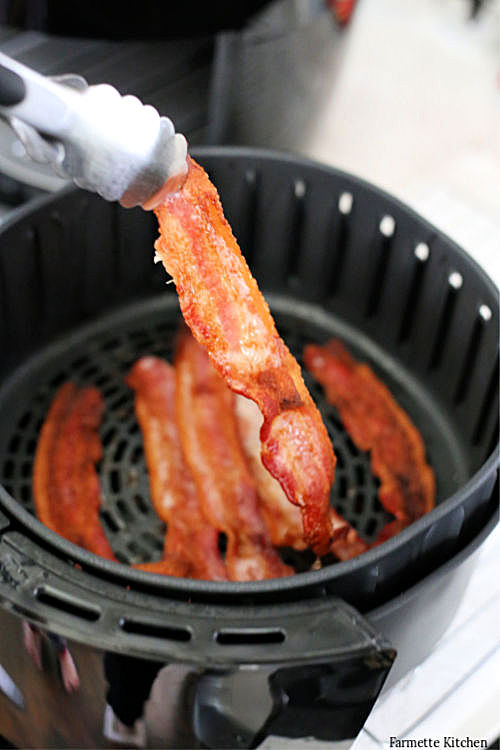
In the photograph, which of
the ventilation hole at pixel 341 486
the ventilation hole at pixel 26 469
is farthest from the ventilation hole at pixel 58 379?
the ventilation hole at pixel 341 486

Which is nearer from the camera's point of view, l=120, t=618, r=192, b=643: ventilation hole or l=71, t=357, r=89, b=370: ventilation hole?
l=120, t=618, r=192, b=643: ventilation hole

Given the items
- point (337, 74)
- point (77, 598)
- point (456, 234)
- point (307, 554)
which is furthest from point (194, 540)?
point (337, 74)

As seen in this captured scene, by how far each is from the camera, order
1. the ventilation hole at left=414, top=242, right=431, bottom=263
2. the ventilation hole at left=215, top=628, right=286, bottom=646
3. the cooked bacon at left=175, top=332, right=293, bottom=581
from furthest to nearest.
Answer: the ventilation hole at left=414, top=242, right=431, bottom=263
the cooked bacon at left=175, top=332, right=293, bottom=581
the ventilation hole at left=215, top=628, right=286, bottom=646

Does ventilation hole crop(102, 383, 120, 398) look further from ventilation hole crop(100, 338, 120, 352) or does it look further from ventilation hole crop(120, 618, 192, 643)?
ventilation hole crop(120, 618, 192, 643)

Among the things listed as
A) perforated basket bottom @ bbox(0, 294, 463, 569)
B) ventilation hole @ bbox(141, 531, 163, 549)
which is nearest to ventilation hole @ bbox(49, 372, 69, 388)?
perforated basket bottom @ bbox(0, 294, 463, 569)

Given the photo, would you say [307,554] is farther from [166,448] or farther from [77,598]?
[77,598]
